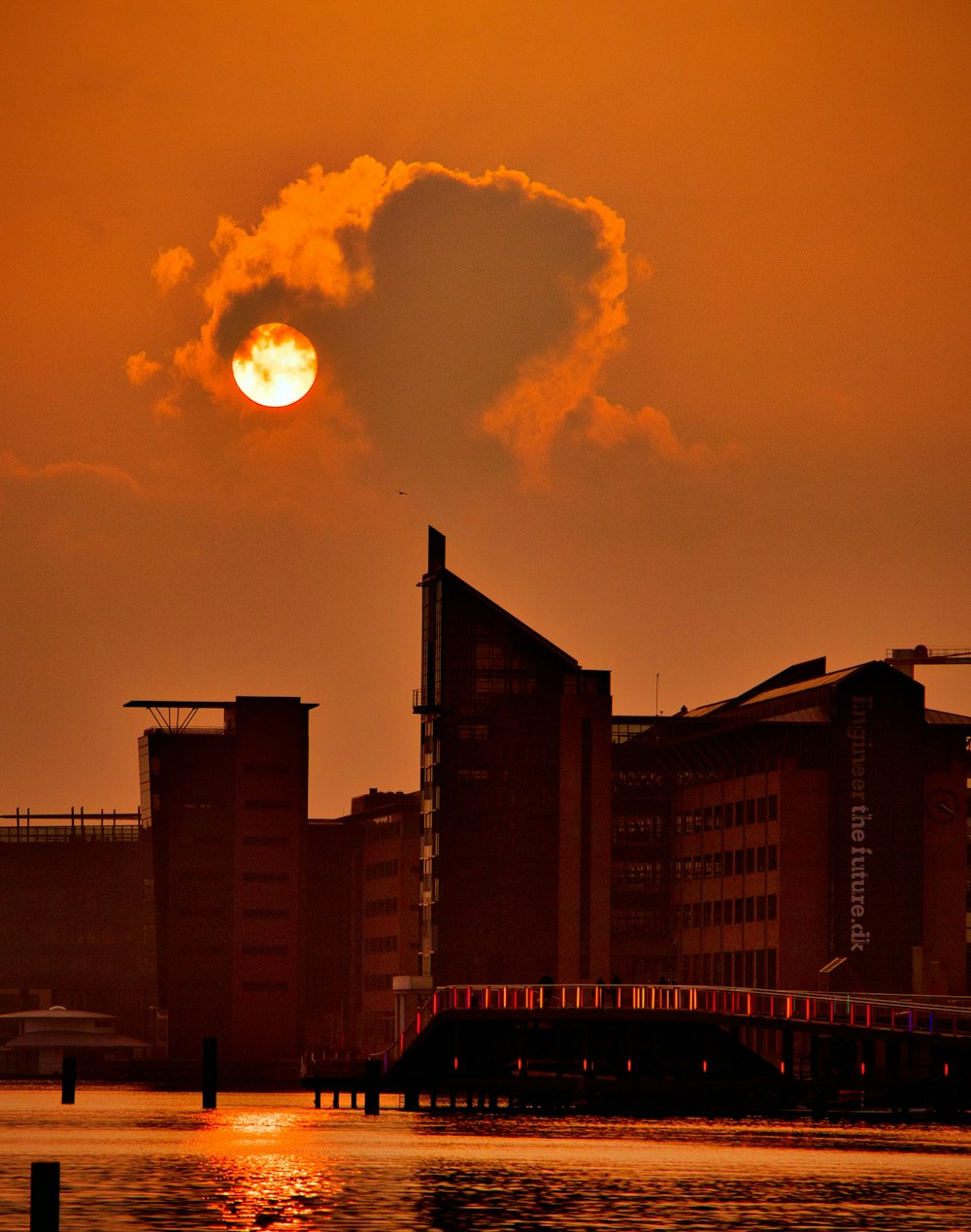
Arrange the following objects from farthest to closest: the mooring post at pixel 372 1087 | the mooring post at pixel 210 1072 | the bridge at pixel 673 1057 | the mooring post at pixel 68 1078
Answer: the mooring post at pixel 68 1078
the mooring post at pixel 210 1072
the mooring post at pixel 372 1087
the bridge at pixel 673 1057

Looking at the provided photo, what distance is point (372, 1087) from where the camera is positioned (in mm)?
123938

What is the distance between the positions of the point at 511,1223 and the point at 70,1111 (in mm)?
80205

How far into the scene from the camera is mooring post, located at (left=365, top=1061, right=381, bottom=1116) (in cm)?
12412

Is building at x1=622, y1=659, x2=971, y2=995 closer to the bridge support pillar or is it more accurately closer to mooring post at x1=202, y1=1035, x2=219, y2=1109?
the bridge support pillar

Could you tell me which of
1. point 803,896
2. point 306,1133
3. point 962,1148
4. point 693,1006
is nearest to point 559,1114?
point 693,1006

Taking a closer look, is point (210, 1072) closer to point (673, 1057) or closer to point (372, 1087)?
point (372, 1087)

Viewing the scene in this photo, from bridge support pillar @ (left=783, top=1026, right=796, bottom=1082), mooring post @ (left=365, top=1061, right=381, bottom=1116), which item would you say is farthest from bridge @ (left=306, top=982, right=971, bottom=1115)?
mooring post @ (left=365, top=1061, right=381, bottom=1116)

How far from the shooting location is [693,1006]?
123 m

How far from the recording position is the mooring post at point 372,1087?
407 feet

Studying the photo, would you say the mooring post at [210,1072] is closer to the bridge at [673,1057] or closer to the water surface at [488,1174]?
the water surface at [488,1174]

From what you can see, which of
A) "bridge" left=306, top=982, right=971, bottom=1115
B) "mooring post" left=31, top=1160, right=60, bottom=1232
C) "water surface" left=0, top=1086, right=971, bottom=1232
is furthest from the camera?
"bridge" left=306, top=982, right=971, bottom=1115

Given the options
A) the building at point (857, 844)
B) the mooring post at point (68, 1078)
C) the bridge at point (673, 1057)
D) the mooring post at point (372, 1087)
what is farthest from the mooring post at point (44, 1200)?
the building at point (857, 844)

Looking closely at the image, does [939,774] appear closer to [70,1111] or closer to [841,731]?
[841,731]

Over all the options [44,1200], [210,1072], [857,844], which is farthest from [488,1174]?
[857,844]
